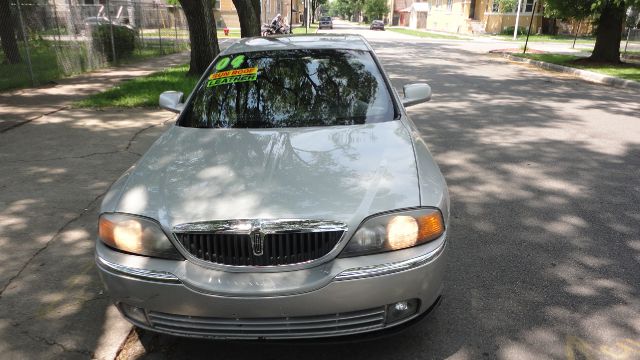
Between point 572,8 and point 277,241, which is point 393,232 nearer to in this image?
point 277,241

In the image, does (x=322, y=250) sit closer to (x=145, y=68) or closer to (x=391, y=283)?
(x=391, y=283)

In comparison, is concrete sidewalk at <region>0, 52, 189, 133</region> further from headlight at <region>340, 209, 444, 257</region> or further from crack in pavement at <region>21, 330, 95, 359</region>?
headlight at <region>340, 209, 444, 257</region>

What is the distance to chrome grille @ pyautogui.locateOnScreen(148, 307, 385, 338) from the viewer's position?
2.20 meters

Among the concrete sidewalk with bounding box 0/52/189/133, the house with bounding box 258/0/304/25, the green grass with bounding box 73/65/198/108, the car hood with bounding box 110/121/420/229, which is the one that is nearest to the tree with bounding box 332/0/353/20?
the house with bounding box 258/0/304/25

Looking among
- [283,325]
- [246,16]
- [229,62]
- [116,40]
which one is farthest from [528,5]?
[283,325]

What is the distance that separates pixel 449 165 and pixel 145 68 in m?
12.8

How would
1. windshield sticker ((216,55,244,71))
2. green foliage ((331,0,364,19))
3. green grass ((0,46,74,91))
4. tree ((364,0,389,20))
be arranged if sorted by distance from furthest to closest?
green foliage ((331,0,364,19)) < tree ((364,0,389,20)) < green grass ((0,46,74,91)) < windshield sticker ((216,55,244,71))

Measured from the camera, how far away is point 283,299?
2131 mm

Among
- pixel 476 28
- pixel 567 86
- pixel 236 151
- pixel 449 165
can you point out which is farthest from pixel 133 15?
pixel 476 28

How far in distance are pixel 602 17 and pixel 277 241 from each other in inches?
730

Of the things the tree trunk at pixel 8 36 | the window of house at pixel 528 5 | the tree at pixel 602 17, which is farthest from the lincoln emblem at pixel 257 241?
the window of house at pixel 528 5

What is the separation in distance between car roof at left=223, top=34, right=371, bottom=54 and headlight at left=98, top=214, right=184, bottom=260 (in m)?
2.17

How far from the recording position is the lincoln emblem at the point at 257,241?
2184mm

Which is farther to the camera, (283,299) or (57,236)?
(57,236)
